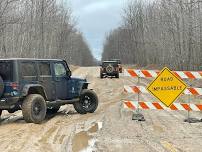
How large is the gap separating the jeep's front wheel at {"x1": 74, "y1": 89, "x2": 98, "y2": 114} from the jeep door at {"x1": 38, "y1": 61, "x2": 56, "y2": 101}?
146cm

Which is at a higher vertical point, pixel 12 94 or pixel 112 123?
pixel 12 94

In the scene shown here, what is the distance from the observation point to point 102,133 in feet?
36.9

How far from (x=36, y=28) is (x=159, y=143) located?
129ft

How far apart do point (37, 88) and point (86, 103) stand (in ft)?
9.33

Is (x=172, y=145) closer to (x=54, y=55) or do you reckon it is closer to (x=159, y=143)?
(x=159, y=143)

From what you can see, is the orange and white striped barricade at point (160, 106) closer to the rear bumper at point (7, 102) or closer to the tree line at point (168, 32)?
the rear bumper at point (7, 102)

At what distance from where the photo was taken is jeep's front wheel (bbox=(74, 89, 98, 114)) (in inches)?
631

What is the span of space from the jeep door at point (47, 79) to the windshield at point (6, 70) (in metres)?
1.28

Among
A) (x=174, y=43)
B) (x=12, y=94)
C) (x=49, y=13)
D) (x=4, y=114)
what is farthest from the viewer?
(x=49, y=13)

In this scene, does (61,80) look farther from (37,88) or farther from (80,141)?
(80,141)

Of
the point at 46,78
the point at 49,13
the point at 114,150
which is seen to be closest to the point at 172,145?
the point at 114,150

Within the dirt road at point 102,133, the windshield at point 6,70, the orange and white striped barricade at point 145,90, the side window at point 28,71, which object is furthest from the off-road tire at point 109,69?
the windshield at point 6,70

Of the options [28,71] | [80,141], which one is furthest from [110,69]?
[80,141]

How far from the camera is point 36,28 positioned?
47.7 meters
